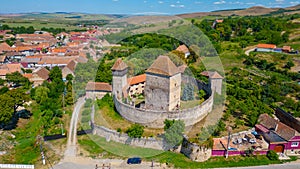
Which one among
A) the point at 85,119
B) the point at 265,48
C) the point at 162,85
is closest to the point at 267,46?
the point at 265,48

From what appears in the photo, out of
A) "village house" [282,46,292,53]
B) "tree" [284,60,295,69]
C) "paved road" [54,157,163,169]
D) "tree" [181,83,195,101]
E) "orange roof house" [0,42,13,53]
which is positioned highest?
"village house" [282,46,292,53]

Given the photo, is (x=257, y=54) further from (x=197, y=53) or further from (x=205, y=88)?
(x=205, y=88)

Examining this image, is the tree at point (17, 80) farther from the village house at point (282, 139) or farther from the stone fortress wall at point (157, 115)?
the village house at point (282, 139)

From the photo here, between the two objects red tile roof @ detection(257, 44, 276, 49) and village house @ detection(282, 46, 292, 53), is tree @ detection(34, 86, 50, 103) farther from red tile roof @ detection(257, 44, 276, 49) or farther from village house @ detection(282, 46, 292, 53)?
village house @ detection(282, 46, 292, 53)

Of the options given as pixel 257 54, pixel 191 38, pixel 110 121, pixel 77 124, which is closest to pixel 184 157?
pixel 110 121

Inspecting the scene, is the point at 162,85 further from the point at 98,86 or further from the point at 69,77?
the point at 69,77

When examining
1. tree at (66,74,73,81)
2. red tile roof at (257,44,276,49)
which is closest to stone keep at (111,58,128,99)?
tree at (66,74,73,81)

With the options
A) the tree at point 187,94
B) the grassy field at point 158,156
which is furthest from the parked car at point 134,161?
the tree at point 187,94
